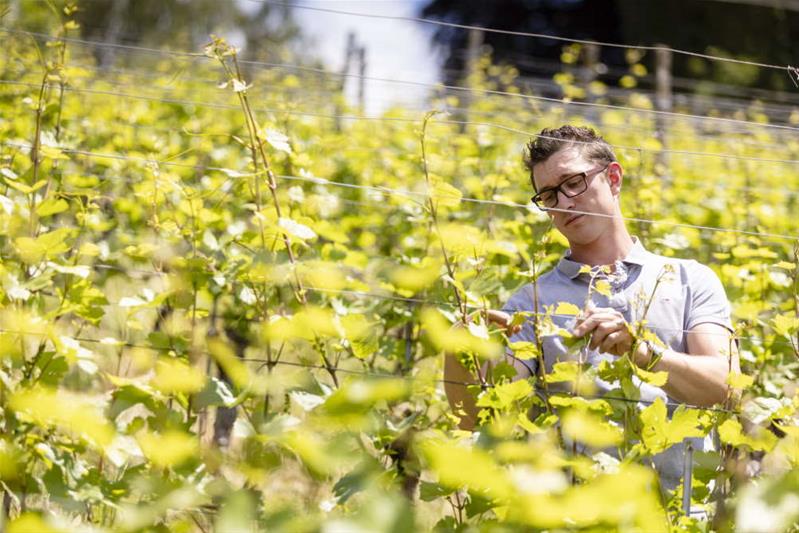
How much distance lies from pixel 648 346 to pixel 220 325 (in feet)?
5.78

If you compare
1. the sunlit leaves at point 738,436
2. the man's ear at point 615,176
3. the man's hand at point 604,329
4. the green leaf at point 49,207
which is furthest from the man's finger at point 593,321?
the green leaf at point 49,207

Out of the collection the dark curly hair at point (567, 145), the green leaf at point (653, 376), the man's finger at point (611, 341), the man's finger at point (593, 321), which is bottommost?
the green leaf at point (653, 376)

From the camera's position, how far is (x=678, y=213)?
368cm

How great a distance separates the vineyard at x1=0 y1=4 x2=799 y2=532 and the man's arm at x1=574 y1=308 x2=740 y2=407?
0.06 metres

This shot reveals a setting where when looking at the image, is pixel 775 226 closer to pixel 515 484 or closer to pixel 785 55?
pixel 515 484

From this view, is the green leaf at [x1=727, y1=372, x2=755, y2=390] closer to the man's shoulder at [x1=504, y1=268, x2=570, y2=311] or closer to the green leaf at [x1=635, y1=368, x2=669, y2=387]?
the green leaf at [x1=635, y1=368, x2=669, y2=387]

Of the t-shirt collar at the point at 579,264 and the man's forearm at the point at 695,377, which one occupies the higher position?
the t-shirt collar at the point at 579,264

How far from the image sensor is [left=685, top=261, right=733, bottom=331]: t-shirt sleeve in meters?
1.87

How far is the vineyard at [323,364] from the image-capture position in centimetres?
90

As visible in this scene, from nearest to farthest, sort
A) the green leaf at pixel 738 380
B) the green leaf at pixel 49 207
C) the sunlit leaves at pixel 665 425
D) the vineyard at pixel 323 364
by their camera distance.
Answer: the vineyard at pixel 323 364, the sunlit leaves at pixel 665 425, the green leaf at pixel 738 380, the green leaf at pixel 49 207

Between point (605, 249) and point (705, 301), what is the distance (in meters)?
0.24

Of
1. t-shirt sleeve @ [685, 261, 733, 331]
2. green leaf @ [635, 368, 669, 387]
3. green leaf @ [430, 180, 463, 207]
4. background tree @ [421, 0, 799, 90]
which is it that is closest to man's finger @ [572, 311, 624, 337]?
green leaf @ [635, 368, 669, 387]

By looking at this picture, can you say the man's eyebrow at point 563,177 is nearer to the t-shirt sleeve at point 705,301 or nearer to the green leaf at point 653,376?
the t-shirt sleeve at point 705,301

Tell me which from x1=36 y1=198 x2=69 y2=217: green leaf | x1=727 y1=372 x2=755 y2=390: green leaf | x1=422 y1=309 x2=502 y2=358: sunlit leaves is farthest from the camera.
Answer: x1=36 y1=198 x2=69 y2=217: green leaf
